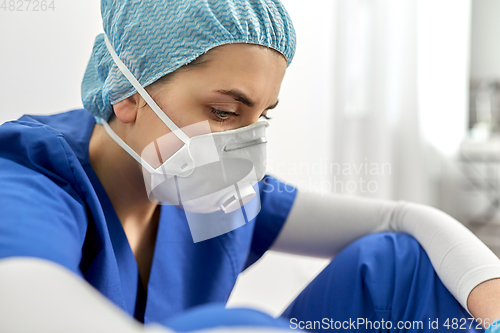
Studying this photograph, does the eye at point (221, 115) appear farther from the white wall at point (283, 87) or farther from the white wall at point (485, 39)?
the white wall at point (485, 39)

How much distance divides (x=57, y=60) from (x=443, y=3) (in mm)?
2091

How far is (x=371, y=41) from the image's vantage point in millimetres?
2016

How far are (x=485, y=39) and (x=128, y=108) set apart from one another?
2840 mm

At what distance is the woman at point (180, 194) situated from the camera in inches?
24.8

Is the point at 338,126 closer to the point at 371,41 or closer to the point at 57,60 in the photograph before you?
the point at 371,41

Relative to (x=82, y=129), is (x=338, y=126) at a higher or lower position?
lower

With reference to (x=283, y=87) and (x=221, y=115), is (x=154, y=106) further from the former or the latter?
(x=283, y=87)

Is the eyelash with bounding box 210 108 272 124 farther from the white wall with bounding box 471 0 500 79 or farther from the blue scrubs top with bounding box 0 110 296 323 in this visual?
the white wall with bounding box 471 0 500 79

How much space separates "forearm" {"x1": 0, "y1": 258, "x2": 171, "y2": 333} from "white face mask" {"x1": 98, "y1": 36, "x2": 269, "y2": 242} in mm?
334

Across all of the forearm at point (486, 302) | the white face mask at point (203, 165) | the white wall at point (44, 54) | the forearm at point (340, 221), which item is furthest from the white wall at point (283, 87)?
the forearm at point (486, 302)

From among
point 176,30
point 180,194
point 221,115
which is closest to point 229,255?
point 180,194

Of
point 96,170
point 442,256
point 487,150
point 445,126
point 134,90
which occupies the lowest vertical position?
point 487,150

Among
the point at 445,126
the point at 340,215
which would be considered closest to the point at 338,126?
the point at 445,126

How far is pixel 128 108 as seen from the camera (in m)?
0.73
